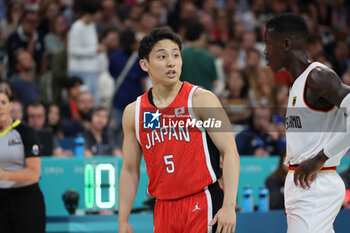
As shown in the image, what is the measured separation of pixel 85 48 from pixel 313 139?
6917 mm

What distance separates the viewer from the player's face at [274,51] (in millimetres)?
5156

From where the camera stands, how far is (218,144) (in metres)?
4.60

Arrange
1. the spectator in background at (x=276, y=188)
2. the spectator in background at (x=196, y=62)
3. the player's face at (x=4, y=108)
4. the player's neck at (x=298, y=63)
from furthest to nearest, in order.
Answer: the spectator in background at (x=196, y=62), the spectator in background at (x=276, y=188), the player's face at (x=4, y=108), the player's neck at (x=298, y=63)

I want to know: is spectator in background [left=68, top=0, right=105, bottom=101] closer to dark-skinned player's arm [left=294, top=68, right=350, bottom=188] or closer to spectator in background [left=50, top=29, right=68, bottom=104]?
spectator in background [left=50, top=29, right=68, bottom=104]

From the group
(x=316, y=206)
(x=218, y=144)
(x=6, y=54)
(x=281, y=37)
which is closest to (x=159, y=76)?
(x=218, y=144)

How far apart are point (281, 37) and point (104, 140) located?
512 cm

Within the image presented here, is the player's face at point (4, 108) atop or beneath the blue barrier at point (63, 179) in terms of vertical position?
atop

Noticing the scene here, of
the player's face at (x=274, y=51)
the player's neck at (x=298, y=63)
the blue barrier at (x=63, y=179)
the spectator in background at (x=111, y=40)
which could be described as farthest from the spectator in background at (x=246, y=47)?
the player's neck at (x=298, y=63)

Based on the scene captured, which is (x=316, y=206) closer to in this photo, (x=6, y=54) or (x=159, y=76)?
(x=159, y=76)

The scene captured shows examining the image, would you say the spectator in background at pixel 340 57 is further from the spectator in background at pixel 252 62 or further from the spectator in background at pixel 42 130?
the spectator in background at pixel 42 130

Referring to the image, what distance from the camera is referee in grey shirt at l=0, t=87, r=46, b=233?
659 centimetres

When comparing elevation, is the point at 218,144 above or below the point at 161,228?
above

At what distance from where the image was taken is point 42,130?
9617 mm

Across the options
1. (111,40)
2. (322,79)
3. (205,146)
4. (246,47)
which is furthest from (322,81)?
(246,47)
